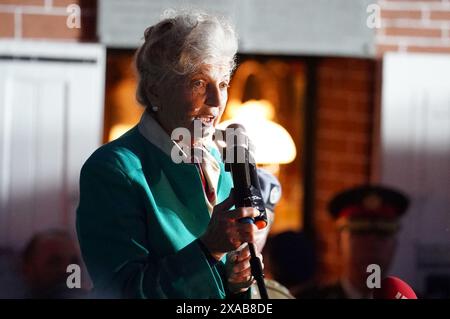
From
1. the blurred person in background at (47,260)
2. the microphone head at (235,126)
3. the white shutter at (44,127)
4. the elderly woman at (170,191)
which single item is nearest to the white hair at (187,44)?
the elderly woman at (170,191)

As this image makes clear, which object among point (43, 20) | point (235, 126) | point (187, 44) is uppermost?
point (43, 20)

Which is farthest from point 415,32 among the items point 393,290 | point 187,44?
point 187,44

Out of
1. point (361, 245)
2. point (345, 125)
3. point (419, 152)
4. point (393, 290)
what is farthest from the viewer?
point (345, 125)

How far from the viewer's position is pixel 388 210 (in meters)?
4.40

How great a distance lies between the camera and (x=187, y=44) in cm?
193

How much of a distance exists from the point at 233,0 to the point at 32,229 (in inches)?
58.2

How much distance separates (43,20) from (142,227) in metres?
3.45

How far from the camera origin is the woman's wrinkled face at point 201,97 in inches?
75.5

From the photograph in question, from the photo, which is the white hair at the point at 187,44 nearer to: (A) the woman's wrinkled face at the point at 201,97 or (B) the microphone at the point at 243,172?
(A) the woman's wrinkled face at the point at 201,97

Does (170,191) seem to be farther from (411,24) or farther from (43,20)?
(411,24)

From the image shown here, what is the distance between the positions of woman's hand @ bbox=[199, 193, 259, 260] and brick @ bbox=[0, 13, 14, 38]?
138 inches

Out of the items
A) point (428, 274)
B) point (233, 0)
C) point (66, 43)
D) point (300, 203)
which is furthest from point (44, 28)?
point (428, 274)

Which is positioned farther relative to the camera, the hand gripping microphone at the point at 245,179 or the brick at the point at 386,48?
the brick at the point at 386,48

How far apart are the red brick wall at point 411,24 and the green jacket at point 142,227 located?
369cm
